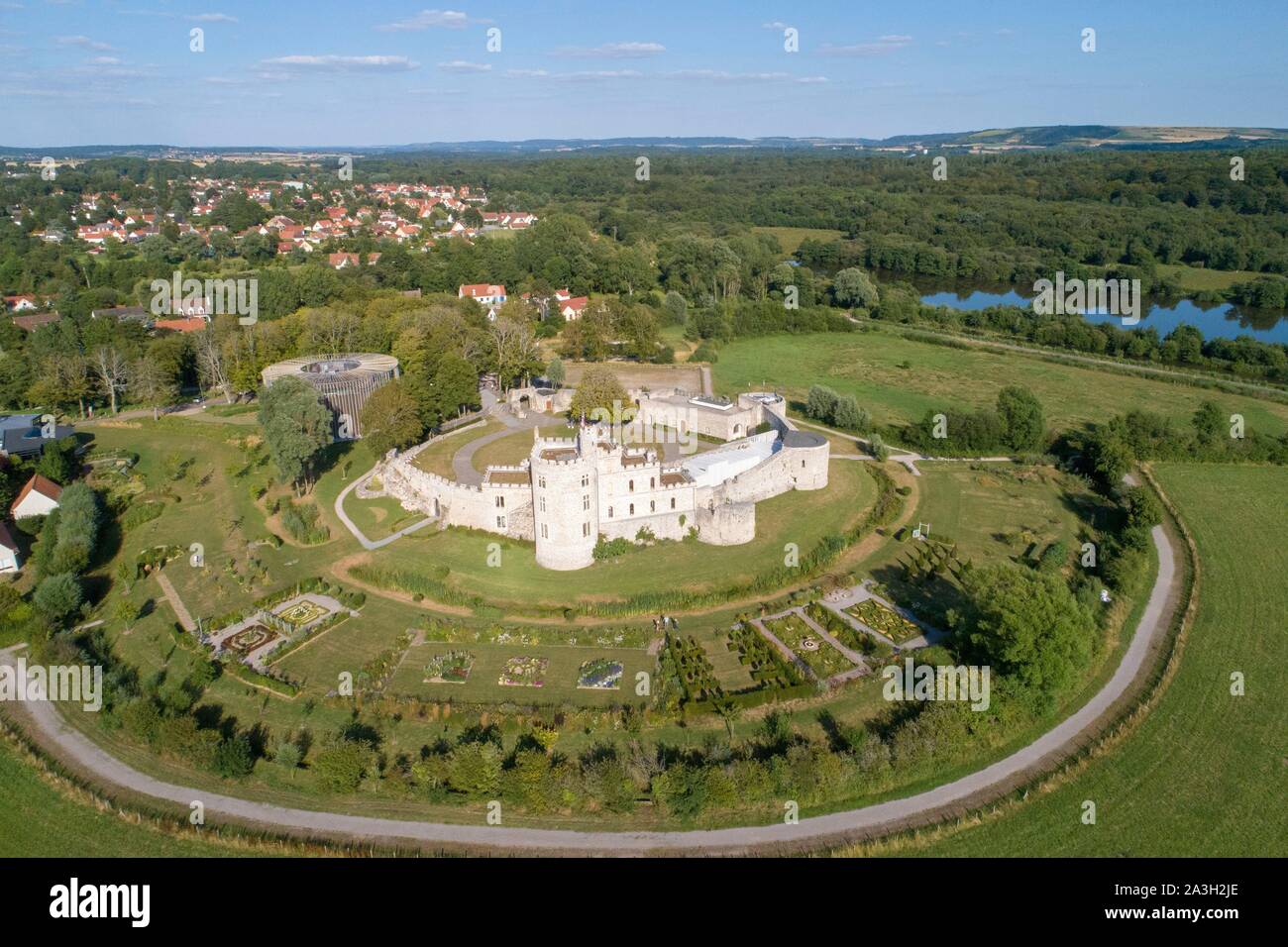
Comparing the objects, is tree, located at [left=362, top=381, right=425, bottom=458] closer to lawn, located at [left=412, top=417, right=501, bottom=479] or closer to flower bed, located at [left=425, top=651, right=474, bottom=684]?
lawn, located at [left=412, top=417, right=501, bottom=479]

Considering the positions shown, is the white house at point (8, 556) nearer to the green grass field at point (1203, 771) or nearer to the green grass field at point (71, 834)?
the green grass field at point (71, 834)

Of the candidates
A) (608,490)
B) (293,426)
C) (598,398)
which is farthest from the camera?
(598,398)

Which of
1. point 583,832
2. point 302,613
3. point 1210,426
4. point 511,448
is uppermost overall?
point 1210,426

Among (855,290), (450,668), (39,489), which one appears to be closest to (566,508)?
(450,668)

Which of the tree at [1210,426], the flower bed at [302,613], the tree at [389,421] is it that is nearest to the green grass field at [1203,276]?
the tree at [1210,426]

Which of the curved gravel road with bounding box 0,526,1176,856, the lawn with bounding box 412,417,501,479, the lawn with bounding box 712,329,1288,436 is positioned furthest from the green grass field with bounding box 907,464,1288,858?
the lawn with bounding box 412,417,501,479

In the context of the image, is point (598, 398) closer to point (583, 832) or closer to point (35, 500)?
point (35, 500)
